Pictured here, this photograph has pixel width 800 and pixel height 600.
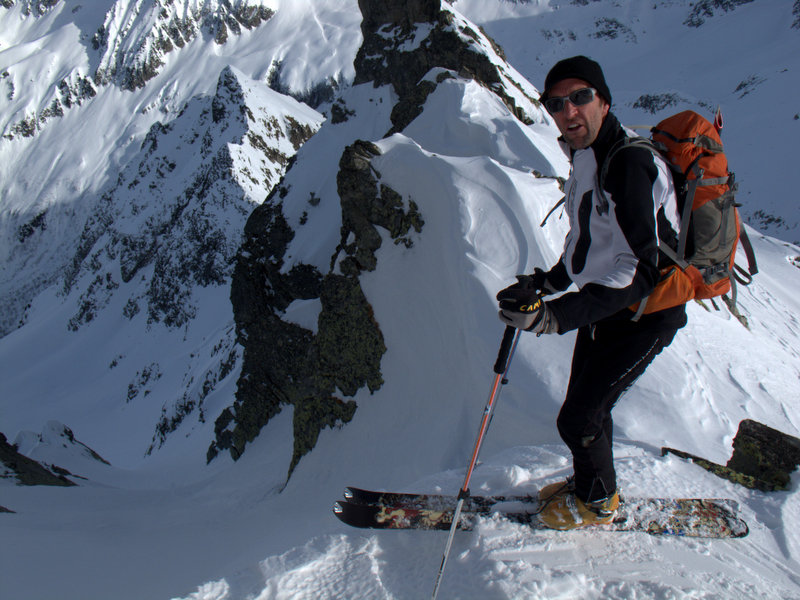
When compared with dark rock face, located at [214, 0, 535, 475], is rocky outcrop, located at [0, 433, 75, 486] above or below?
below

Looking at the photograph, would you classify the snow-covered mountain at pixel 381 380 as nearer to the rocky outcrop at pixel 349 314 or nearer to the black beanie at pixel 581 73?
the rocky outcrop at pixel 349 314

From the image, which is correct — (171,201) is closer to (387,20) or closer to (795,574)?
(387,20)

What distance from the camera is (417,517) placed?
121 inches

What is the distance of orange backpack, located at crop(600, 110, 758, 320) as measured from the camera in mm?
2494

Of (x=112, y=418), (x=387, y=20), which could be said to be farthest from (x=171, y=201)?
(x=387, y=20)

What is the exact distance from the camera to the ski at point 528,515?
302 centimetres

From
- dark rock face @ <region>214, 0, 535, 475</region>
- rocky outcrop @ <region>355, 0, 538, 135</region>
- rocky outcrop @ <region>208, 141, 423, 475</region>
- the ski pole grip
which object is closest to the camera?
→ the ski pole grip

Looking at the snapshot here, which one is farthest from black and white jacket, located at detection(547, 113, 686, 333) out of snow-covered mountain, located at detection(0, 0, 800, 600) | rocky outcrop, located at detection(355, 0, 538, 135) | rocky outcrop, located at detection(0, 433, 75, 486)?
rocky outcrop, located at detection(355, 0, 538, 135)

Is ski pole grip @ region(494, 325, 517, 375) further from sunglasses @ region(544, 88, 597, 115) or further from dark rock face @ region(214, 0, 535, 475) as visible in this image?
dark rock face @ region(214, 0, 535, 475)

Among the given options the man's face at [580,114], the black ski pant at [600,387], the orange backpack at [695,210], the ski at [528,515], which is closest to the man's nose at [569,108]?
the man's face at [580,114]

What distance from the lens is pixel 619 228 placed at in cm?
242

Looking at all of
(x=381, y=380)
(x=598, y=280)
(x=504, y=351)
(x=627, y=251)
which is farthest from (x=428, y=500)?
(x=381, y=380)

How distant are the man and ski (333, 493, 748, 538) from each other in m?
0.16

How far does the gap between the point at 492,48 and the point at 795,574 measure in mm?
20716
